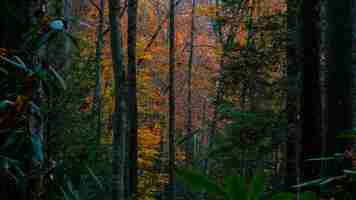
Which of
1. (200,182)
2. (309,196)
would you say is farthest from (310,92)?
(200,182)

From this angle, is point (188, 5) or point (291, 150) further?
point (188, 5)

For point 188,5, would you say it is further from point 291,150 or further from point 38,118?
point 38,118

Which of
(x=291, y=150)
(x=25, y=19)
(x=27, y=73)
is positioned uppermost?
(x=25, y=19)

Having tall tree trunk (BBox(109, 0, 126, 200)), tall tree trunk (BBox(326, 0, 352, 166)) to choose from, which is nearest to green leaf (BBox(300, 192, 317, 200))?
tall tree trunk (BBox(326, 0, 352, 166))

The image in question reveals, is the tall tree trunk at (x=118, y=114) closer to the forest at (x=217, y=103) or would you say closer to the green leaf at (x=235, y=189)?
the forest at (x=217, y=103)

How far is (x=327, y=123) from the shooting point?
3484mm

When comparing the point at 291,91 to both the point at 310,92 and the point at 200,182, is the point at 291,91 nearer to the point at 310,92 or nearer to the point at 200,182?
the point at 310,92

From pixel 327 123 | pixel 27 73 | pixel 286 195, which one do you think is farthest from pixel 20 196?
pixel 327 123

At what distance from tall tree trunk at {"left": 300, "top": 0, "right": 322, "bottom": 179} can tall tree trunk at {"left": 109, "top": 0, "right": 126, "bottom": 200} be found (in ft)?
9.12

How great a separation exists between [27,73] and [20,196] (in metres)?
0.78

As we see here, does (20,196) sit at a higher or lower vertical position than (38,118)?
lower

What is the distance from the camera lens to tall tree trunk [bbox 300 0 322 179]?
459 centimetres

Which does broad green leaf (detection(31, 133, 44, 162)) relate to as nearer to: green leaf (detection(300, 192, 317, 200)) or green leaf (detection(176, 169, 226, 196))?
green leaf (detection(176, 169, 226, 196))

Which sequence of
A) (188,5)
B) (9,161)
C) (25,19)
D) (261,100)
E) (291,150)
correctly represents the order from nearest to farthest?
(9,161) < (25,19) < (291,150) < (261,100) < (188,5)
